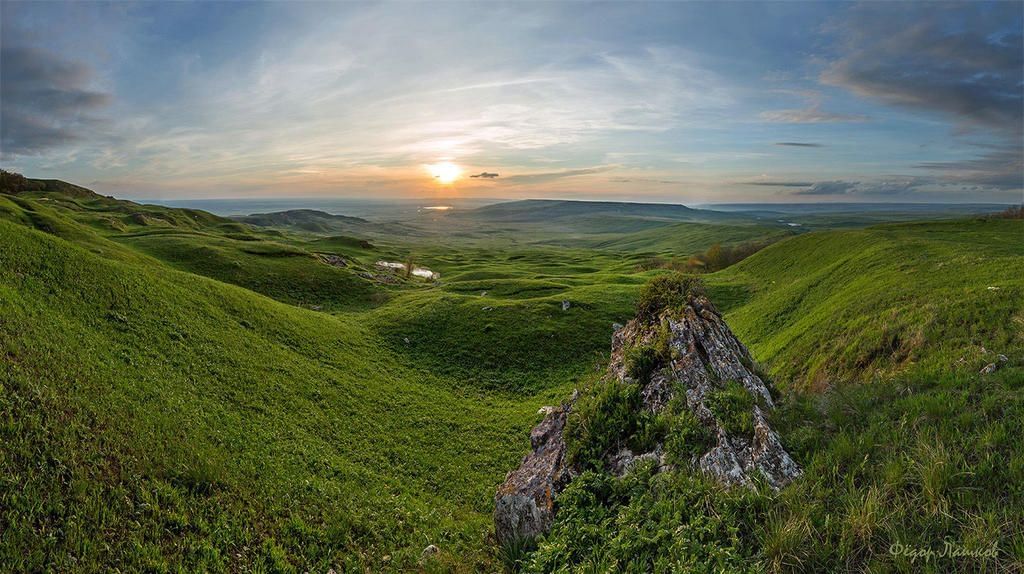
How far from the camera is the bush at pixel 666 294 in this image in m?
15.8

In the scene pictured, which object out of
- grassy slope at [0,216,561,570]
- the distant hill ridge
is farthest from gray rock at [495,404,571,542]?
the distant hill ridge

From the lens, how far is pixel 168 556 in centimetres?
1016

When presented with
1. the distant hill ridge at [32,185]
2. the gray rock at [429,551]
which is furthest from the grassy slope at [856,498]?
the distant hill ridge at [32,185]

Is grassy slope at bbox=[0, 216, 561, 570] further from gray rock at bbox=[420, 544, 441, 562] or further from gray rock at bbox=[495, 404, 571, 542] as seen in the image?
gray rock at bbox=[495, 404, 571, 542]

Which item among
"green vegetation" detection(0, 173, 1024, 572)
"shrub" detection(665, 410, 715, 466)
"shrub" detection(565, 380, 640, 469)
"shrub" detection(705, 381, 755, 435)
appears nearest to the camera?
"green vegetation" detection(0, 173, 1024, 572)

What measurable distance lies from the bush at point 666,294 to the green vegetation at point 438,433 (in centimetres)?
16

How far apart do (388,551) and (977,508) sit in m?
14.0

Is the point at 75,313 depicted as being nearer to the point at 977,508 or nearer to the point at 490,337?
the point at 490,337

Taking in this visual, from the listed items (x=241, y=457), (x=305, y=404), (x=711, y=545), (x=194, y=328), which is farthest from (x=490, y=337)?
(x=711, y=545)

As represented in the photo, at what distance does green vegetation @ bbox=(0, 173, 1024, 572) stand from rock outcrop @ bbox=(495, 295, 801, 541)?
1.15 ft

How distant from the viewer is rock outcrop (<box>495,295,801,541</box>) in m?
9.05

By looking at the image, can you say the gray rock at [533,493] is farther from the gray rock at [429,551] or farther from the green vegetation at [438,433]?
the gray rock at [429,551]

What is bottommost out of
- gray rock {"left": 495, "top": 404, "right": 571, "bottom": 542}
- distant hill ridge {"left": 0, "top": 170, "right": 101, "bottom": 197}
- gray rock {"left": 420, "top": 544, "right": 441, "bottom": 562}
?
gray rock {"left": 420, "top": 544, "right": 441, "bottom": 562}

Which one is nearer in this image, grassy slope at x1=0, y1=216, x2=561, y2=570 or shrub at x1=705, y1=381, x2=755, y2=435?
shrub at x1=705, y1=381, x2=755, y2=435
